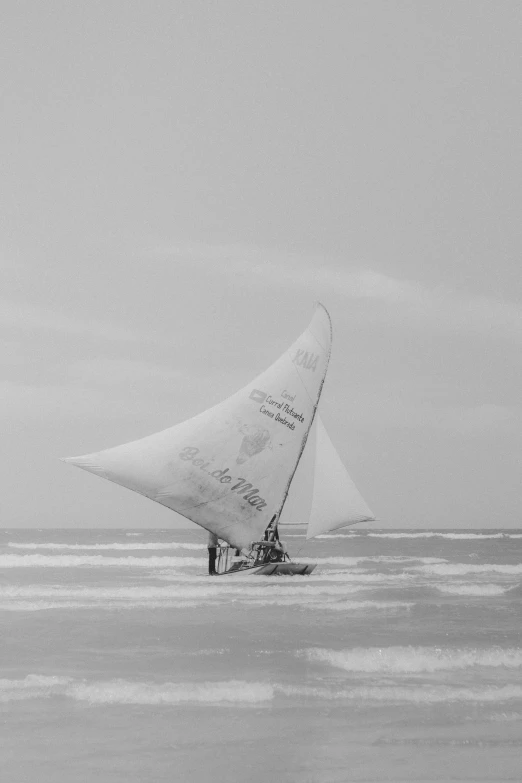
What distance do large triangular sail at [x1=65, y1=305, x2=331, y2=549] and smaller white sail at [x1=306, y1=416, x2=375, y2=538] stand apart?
1.77 metres

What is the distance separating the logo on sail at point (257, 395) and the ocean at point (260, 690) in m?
6.59

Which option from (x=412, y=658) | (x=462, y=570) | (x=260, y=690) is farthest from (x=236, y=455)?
(x=462, y=570)

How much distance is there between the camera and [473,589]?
3075 centimetres

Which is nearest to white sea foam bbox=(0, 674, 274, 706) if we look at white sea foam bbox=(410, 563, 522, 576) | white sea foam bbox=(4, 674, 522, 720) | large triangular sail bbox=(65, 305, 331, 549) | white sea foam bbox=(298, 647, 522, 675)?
white sea foam bbox=(4, 674, 522, 720)

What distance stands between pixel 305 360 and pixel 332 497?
4.85 metres

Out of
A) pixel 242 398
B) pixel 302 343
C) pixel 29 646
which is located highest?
pixel 302 343

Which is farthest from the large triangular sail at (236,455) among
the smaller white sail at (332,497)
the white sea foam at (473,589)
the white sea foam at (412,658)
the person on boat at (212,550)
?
the white sea foam at (412,658)

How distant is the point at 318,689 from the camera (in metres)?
12.7

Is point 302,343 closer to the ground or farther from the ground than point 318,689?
farther from the ground

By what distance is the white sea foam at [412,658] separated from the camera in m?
14.5

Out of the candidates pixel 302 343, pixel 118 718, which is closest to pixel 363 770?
pixel 118 718

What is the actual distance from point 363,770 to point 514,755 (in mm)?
1722

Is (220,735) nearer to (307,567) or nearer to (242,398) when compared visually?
(242,398)

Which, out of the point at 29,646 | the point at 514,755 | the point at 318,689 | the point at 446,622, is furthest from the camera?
the point at 446,622
